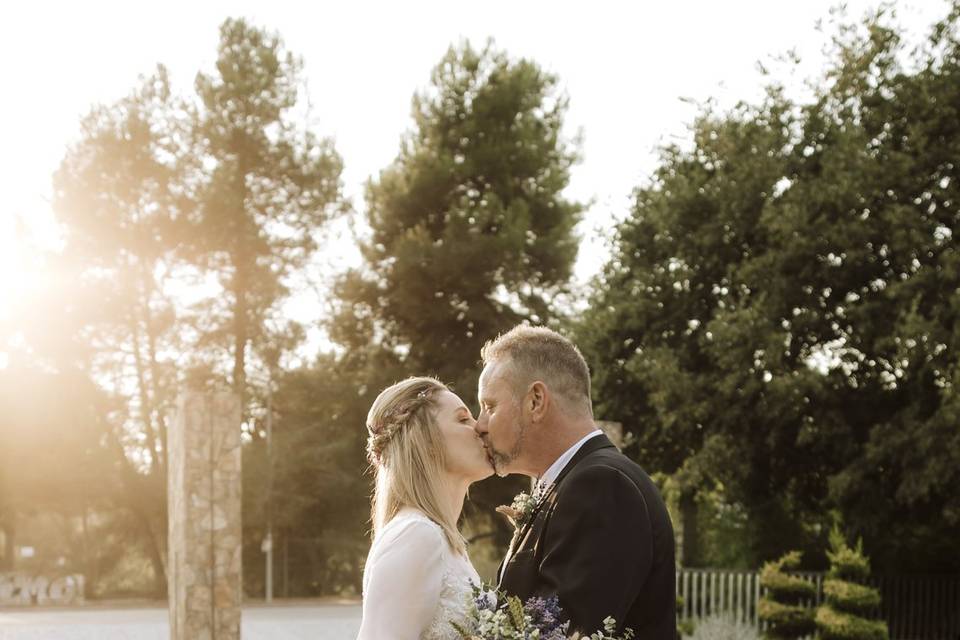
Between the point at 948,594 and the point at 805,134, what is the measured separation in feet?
30.4

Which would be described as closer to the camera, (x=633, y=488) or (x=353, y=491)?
(x=633, y=488)

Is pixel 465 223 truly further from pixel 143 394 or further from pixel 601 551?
pixel 601 551

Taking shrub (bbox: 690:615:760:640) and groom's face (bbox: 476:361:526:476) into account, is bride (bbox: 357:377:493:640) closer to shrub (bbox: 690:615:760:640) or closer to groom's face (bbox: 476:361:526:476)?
groom's face (bbox: 476:361:526:476)

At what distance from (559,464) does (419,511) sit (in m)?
0.81

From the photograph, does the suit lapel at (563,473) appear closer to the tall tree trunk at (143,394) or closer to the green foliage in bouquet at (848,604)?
the green foliage in bouquet at (848,604)

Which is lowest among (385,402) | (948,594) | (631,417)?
(948,594)

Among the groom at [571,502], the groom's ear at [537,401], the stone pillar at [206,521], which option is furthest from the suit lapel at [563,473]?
the stone pillar at [206,521]

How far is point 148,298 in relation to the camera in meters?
32.8

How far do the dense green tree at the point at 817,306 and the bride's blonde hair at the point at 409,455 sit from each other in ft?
53.4

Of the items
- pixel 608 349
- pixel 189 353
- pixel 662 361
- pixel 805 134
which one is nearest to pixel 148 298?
pixel 189 353

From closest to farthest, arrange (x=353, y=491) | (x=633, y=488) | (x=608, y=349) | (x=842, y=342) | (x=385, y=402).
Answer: (x=633, y=488) → (x=385, y=402) → (x=842, y=342) → (x=608, y=349) → (x=353, y=491)

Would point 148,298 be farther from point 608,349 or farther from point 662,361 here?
point 662,361

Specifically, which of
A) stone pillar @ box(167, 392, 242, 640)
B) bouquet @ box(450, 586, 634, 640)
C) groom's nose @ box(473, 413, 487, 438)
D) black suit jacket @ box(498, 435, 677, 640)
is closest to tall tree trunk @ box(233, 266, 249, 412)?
stone pillar @ box(167, 392, 242, 640)

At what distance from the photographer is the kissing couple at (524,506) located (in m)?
3.02
